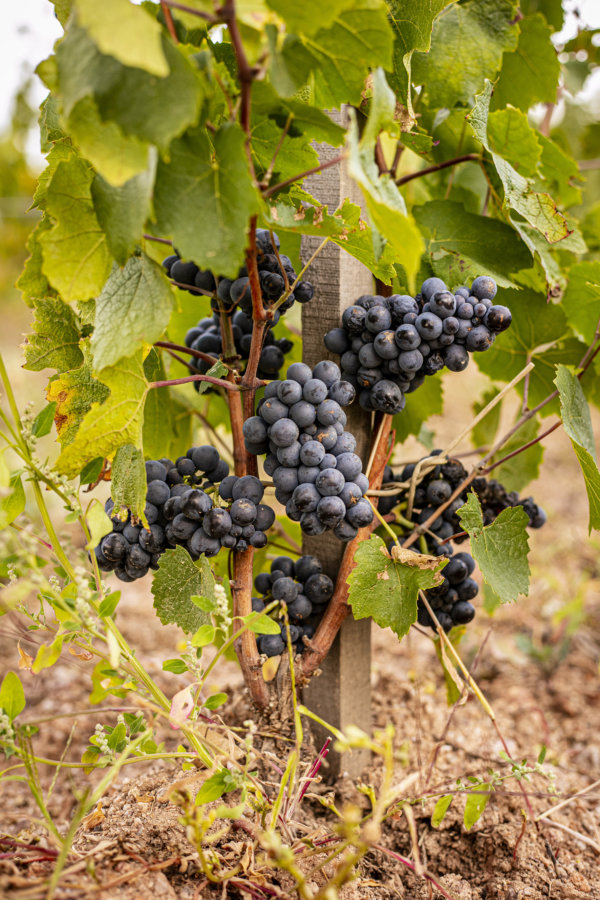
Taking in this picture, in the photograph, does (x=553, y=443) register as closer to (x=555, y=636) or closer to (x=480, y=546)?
(x=555, y=636)

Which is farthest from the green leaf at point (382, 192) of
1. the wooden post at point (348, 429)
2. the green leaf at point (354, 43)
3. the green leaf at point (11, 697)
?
the green leaf at point (11, 697)

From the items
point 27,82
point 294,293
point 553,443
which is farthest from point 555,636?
point 27,82

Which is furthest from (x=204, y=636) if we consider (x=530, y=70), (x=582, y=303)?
(x=530, y=70)

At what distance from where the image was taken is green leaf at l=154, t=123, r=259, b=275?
2.01ft

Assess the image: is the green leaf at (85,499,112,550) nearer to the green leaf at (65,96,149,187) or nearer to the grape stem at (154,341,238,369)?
the grape stem at (154,341,238,369)

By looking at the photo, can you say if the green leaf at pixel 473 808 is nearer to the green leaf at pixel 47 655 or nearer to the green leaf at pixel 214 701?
the green leaf at pixel 214 701

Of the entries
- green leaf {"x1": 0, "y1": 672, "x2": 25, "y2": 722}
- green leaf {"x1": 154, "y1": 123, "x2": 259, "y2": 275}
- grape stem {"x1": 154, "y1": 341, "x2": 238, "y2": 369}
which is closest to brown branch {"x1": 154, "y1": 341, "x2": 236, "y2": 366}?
grape stem {"x1": 154, "y1": 341, "x2": 238, "y2": 369}

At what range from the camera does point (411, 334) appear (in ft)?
2.63

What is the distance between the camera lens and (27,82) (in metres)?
3.81

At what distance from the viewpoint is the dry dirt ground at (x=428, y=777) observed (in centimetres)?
74

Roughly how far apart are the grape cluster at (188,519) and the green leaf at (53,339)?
0.20m

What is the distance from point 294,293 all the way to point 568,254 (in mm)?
624

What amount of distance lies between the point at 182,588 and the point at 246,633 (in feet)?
0.43

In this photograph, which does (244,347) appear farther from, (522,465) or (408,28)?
(522,465)
